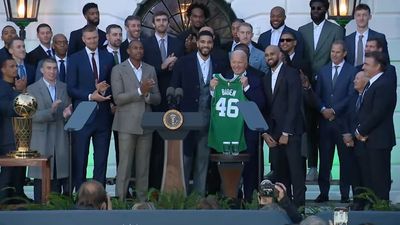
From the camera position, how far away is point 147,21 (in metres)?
19.4

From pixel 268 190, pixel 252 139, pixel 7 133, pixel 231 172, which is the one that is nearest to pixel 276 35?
pixel 252 139

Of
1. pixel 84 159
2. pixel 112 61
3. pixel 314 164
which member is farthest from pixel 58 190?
pixel 314 164

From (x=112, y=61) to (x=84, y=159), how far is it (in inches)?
44.6

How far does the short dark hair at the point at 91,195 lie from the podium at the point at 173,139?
3.53m

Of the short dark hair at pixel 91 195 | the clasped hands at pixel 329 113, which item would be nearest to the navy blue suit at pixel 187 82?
A: the clasped hands at pixel 329 113

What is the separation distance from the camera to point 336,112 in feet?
55.3

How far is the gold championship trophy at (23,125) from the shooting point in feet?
51.2

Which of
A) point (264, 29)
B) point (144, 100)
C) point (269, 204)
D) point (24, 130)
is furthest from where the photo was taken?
point (264, 29)

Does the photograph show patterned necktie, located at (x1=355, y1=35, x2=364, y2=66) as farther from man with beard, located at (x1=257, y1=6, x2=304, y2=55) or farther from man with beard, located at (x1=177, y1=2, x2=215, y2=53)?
man with beard, located at (x1=177, y1=2, x2=215, y2=53)

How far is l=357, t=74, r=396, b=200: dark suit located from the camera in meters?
15.7

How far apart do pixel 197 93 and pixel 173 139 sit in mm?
847

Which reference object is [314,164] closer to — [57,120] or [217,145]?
[217,145]

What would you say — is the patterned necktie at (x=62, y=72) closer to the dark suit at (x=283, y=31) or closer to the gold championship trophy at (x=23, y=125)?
the gold championship trophy at (x=23, y=125)

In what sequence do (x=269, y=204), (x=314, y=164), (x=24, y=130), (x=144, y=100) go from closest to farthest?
(x=269, y=204) → (x=24, y=130) → (x=144, y=100) → (x=314, y=164)
